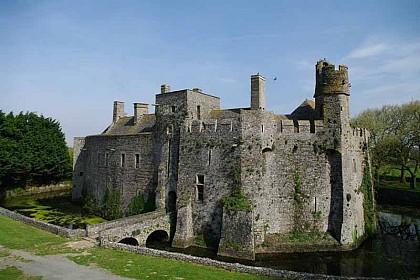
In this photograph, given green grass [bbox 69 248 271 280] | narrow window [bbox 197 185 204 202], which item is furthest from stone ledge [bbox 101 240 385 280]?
narrow window [bbox 197 185 204 202]

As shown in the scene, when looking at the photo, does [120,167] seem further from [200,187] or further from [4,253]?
[4,253]

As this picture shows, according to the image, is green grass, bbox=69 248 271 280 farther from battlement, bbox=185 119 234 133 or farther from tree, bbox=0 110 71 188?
tree, bbox=0 110 71 188

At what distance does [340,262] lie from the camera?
1900 cm

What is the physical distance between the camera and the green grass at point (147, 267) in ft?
41.7

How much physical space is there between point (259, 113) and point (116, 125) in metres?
19.1

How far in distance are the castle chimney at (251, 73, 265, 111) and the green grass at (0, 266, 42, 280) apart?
15.1 meters

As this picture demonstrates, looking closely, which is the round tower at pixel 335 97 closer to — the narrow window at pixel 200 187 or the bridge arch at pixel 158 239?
the narrow window at pixel 200 187

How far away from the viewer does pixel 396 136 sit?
37.1 metres

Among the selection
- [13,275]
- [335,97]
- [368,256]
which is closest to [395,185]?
[368,256]

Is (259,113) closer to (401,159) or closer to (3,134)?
(401,159)

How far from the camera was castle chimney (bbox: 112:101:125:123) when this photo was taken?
121ft

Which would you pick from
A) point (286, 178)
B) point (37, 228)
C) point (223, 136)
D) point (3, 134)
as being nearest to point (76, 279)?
point (37, 228)

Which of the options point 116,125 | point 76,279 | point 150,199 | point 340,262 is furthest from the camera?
point 116,125

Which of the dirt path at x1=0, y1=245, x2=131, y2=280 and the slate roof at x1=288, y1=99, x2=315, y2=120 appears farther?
the slate roof at x1=288, y1=99, x2=315, y2=120
